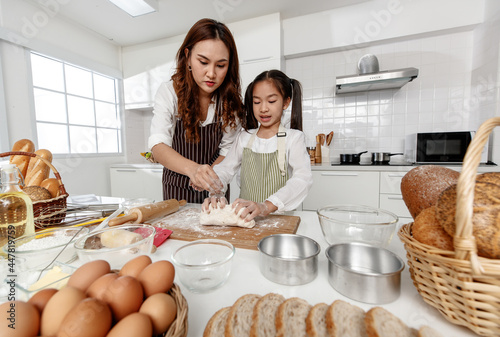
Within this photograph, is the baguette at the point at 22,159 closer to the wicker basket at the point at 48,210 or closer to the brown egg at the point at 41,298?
Result: the wicker basket at the point at 48,210

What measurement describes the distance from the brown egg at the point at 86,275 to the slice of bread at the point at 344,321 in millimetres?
356

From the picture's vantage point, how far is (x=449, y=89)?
235 centimetres

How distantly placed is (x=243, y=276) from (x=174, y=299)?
20 centimetres

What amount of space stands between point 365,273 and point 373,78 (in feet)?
7.40

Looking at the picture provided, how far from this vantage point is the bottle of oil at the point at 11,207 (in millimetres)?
611

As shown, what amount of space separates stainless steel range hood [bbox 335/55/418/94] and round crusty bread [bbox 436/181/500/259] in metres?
2.16

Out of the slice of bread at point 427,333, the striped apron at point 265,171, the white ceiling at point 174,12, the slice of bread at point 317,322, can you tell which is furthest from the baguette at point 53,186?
the white ceiling at point 174,12

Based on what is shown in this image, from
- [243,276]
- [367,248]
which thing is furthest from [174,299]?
[367,248]

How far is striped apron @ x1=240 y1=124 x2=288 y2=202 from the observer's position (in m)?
1.28

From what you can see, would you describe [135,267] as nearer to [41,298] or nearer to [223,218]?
[41,298]

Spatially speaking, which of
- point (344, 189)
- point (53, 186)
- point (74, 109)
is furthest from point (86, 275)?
point (74, 109)

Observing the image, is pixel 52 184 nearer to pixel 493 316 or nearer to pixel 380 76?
pixel 493 316

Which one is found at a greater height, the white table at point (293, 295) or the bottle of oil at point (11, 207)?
the bottle of oil at point (11, 207)

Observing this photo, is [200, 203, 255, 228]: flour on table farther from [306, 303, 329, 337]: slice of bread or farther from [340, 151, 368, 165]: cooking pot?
[340, 151, 368, 165]: cooking pot
